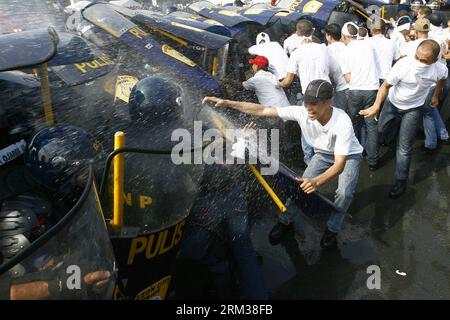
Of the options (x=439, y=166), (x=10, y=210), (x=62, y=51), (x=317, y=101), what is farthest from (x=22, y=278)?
(x=439, y=166)

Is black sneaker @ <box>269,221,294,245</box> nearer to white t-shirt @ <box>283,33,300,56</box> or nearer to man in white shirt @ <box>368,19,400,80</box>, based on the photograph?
man in white shirt @ <box>368,19,400,80</box>

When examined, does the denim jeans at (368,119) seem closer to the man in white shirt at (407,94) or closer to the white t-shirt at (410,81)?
the man in white shirt at (407,94)

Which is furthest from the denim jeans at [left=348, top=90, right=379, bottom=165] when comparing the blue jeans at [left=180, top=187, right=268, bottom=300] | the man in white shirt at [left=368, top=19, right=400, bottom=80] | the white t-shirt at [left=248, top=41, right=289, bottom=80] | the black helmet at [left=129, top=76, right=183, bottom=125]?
the black helmet at [left=129, top=76, right=183, bottom=125]

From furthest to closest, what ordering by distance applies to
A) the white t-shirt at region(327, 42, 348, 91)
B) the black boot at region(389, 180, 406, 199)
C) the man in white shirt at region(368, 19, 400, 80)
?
the man in white shirt at region(368, 19, 400, 80), the white t-shirt at region(327, 42, 348, 91), the black boot at region(389, 180, 406, 199)

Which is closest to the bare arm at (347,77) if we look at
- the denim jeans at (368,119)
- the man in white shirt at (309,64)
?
the denim jeans at (368,119)

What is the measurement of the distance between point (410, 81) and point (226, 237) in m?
3.03

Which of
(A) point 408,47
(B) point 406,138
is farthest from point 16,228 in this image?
(A) point 408,47

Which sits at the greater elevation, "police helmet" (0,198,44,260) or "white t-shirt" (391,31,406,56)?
"police helmet" (0,198,44,260)

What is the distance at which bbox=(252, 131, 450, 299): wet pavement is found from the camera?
3596mm

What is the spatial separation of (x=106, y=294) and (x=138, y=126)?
2052mm

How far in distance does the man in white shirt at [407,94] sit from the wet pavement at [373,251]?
1.14ft

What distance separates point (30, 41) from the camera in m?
2.91

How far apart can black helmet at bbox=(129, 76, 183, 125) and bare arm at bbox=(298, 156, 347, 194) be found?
4.02 ft

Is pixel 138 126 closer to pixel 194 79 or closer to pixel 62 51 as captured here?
pixel 62 51
